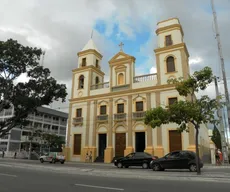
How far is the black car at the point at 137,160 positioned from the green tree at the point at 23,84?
1158 centimetres

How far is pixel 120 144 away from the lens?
1075 inches

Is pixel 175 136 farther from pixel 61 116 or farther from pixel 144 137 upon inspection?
pixel 61 116

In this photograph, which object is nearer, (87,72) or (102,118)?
(102,118)

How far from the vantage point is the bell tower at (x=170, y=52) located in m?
26.2

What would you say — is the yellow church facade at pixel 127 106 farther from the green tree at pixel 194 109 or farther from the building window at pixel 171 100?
the green tree at pixel 194 109

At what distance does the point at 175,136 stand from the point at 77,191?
1843 cm

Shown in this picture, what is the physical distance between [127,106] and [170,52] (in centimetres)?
830

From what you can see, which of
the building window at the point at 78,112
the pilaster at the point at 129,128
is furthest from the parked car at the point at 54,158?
the pilaster at the point at 129,128

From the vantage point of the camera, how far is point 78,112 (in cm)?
3170

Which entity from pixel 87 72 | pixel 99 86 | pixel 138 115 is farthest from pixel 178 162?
pixel 87 72

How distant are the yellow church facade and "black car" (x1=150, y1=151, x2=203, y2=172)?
23.4ft

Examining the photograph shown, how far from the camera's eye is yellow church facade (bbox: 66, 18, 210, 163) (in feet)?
83.0

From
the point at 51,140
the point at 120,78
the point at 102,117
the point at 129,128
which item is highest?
the point at 120,78

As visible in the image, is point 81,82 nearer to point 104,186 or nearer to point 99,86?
point 99,86
